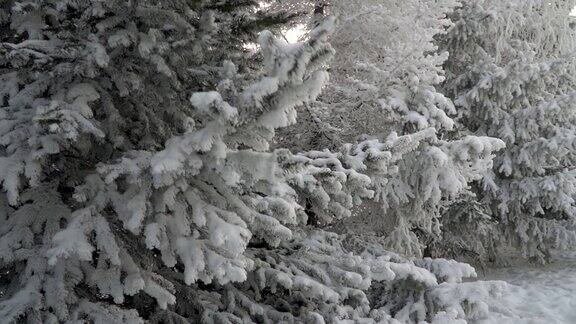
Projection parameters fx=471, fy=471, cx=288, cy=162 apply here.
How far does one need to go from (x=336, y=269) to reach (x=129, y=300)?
1.80 m

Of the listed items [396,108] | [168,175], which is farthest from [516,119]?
[168,175]

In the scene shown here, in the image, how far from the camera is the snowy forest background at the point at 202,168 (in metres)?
2.65

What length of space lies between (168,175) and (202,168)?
21cm

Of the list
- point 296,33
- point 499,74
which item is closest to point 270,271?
point 296,33

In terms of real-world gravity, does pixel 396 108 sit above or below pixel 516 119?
above

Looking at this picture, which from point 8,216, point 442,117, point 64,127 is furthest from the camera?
point 442,117

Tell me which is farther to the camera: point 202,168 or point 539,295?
point 539,295

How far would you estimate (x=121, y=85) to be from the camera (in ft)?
11.3

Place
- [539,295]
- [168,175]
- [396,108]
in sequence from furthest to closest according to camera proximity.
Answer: [539,295]
[396,108]
[168,175]

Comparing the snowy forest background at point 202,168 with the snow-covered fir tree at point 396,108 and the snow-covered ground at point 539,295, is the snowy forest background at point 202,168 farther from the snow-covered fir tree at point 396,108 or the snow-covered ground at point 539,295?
the snow-covered ground at point 539,295

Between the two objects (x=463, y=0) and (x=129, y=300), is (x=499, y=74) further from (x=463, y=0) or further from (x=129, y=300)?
(x=129, y=300)

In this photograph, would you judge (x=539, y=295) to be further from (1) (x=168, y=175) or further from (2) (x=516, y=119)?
(1) (x=168, y=175)

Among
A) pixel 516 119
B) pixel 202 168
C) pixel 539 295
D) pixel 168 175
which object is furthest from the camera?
pixel 516 119

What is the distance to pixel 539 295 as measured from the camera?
7.90 meters
